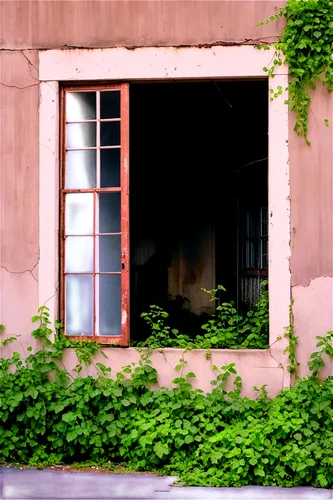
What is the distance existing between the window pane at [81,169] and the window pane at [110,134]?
164mm

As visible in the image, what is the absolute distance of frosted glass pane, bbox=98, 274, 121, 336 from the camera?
639cm

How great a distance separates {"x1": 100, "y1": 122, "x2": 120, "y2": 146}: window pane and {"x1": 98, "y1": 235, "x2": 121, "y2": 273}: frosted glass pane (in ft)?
2.99

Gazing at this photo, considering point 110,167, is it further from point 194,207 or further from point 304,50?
point 194,207

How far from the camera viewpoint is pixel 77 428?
5.95m

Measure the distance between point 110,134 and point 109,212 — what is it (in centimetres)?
75

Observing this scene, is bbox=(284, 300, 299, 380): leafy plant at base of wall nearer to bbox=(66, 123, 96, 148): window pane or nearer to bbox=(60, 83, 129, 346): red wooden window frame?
bbox=(60, 83, 129, 346): red wooden window frame

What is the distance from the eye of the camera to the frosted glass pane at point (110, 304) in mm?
6391

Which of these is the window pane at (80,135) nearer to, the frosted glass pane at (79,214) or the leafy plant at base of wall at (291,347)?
the frosted glass pane at (79,214)

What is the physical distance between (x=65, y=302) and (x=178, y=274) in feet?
18.7

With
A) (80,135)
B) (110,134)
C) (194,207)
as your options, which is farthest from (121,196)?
(194,207)

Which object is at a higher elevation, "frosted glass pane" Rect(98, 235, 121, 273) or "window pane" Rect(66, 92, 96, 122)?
"window pane" Rect(66, 92, 96, 122)

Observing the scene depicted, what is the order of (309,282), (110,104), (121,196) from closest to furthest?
(309,282) < (121,196) < (110,104)

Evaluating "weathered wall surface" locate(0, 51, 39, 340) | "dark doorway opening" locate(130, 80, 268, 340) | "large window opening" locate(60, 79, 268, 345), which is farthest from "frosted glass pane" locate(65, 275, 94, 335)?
"dark doorway opening" locate(130, 80, 268, 340)

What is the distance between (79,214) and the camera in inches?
258
